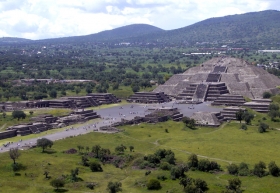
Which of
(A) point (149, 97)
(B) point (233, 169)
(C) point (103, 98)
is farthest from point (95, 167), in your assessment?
(A) point (149, 97)

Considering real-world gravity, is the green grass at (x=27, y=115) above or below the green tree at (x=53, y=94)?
below

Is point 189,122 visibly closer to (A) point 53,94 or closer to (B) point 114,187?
(B) point 114,187

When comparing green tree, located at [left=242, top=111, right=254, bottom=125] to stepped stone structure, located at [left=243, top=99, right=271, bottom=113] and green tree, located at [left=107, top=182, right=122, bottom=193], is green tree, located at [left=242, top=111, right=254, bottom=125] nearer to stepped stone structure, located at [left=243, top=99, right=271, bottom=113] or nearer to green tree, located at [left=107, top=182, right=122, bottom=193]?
stepped stone structure, located at [left=243, top=99, right=271, bottom=113]

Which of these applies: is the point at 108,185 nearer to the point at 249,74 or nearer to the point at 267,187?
the point at 267,187

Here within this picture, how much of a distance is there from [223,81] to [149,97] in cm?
2527

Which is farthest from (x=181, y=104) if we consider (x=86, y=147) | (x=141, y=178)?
(x=141, y=178)

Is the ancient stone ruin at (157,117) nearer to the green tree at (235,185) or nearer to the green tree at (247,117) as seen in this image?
the green tree at (247,117)

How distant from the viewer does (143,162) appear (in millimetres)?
67562

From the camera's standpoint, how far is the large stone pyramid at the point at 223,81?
449ft

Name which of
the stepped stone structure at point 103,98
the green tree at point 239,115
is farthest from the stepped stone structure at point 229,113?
the stepped stone structure at point 103,98

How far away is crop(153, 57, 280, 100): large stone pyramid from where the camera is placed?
137000mm

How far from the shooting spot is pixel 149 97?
137m

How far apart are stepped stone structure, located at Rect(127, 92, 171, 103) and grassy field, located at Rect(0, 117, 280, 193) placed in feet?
111

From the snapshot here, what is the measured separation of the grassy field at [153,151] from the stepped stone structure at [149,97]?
33820 mm
